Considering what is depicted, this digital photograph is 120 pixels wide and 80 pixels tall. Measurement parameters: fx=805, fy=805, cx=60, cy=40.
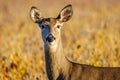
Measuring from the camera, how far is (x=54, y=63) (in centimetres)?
1341

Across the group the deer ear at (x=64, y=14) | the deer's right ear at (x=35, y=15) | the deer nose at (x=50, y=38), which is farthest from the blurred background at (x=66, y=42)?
the deer nose at (x=50, y=38)

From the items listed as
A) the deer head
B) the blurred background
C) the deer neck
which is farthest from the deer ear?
the blurred background

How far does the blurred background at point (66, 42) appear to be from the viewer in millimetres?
15883

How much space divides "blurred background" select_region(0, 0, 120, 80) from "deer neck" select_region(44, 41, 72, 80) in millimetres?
1608

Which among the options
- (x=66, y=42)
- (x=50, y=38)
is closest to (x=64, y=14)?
(x=50, y=38)

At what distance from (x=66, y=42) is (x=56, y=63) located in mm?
8150

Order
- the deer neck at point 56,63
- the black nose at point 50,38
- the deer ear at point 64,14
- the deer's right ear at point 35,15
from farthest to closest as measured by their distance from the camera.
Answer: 1. the deer's right ear at point 35,15
2. the deer ear at point 64,14
3. the deer neck at point 56,63
4. the black nose at point 50,38

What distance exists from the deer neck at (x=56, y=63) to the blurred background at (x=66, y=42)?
1.61m

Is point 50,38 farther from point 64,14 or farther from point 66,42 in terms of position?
point 66,42

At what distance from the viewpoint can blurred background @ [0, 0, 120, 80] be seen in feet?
52.1

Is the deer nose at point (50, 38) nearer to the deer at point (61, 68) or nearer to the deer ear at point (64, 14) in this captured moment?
the deer at point (61, 68)

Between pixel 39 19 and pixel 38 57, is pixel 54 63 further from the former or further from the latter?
pixel 38 57

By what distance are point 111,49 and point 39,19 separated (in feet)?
12.6

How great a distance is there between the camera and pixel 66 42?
21.5 meters
